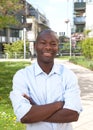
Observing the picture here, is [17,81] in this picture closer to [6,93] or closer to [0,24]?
[6,93]

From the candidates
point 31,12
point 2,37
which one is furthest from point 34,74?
point 31,12

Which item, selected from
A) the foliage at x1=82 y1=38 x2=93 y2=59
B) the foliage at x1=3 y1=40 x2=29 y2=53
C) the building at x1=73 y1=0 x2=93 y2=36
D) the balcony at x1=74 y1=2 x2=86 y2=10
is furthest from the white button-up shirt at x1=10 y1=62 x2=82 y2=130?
the balcony at x1=74 y1=2 x2=86 y2=10

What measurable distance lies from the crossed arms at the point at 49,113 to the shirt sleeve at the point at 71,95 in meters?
0.04

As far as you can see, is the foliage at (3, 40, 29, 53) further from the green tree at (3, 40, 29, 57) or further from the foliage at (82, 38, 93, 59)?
the foliage at (82, 38, 93, 59)

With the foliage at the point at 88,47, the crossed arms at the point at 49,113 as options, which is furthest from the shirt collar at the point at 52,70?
the foliage at the point at 88,47

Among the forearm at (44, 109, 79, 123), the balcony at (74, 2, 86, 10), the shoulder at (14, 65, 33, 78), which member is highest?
the balcony at (74, 2, 86, 10)

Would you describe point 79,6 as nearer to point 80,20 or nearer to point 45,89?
point 80,20

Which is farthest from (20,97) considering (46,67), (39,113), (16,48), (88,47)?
(16,48)

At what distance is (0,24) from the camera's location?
1614 cm

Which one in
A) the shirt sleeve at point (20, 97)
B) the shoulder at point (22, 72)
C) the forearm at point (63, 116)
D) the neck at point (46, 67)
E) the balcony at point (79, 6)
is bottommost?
the forearm at point (63, 116)

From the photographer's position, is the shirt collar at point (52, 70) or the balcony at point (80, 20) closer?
the shirt collar at point (52, 70)

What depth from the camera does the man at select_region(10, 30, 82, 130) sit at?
292 centimetres

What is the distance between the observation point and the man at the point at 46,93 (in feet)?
9.59

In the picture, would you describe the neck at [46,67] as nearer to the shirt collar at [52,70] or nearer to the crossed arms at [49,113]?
the shirt collar at [52,70]
